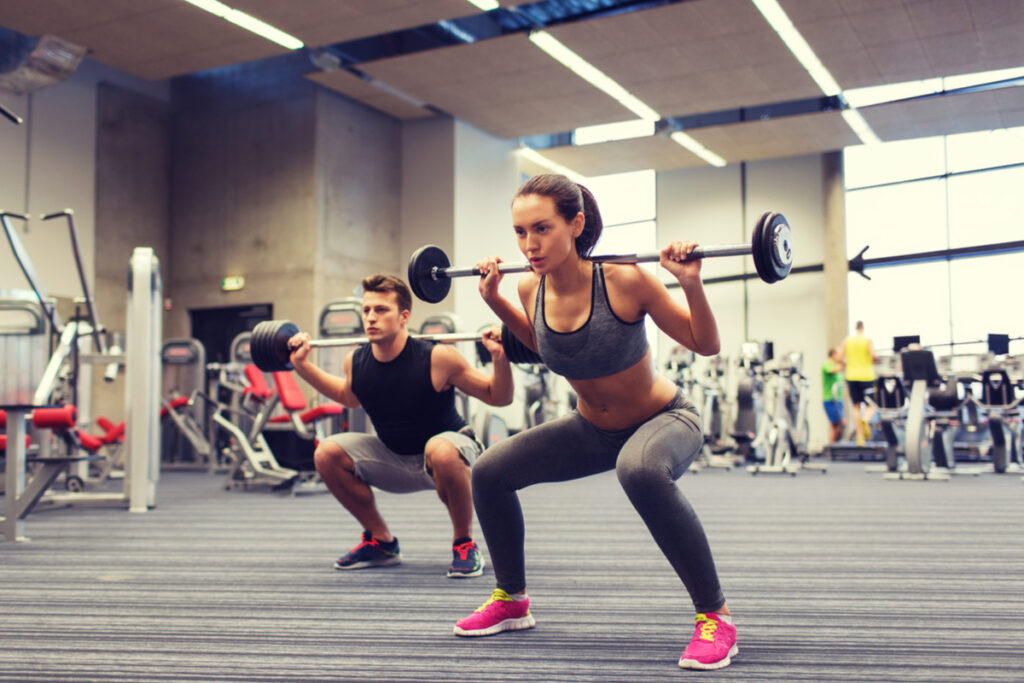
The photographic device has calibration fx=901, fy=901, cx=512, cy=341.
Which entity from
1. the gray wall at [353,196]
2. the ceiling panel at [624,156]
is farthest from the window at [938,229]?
the gray wall at [353,196]

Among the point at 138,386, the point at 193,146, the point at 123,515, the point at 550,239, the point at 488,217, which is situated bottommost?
the point at 123,515

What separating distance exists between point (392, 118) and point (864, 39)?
5333mm

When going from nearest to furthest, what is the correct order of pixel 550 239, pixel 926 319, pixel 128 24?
pixel 550 239, pixel 128 24, pixel 926 319

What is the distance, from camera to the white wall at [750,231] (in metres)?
12.4

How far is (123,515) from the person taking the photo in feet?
15.5

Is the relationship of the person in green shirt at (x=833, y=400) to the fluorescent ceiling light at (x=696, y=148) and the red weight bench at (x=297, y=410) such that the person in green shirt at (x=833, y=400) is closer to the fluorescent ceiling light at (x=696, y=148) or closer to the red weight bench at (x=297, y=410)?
the fluorescent ceiling light at (x=696, y=148)

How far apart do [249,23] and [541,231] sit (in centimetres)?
685

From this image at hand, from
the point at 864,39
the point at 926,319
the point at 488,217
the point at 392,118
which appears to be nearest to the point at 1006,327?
the point at 926,319

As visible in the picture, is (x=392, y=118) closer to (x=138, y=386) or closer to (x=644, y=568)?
(x=138, y=386)

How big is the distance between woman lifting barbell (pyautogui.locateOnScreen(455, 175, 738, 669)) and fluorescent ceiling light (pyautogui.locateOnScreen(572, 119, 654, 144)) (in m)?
9.31

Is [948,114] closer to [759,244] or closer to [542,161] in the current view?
[542,161]

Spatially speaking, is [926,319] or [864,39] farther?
[926,319]

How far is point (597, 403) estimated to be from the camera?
2.03m

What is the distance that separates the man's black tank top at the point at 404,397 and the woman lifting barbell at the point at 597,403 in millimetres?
835
